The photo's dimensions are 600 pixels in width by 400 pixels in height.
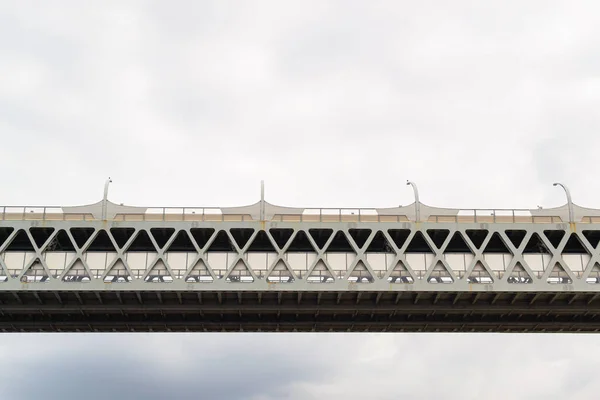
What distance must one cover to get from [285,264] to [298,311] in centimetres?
423

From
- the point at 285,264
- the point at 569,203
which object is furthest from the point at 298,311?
the point at 569,203

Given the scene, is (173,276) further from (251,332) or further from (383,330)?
(383,330)

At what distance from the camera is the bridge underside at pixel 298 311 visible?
52125mm

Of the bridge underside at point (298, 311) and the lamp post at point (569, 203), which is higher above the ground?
the lamp post at point (569, 203)

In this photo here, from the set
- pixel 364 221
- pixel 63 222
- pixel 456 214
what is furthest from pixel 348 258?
pixel 63 222

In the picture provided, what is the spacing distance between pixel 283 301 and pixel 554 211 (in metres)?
17.5

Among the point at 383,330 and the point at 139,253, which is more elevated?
the point at 139,253

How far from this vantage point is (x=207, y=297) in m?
52.6

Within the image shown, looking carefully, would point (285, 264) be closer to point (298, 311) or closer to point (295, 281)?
point (295, 281)

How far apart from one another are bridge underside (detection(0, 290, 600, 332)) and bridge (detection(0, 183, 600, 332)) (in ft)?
0.32

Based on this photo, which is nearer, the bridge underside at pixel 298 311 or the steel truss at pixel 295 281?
the steel truss at pixel 295 281

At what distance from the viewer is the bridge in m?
50.2

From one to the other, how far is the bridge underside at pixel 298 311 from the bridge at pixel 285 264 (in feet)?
0.32

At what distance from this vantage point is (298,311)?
177ft
